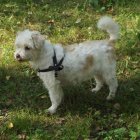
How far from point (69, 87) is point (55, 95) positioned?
59 cm

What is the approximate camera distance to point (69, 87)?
21.4 ft

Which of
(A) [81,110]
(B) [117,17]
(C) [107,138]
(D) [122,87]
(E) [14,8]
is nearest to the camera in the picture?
(C) [107,138]

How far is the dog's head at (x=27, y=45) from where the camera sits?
557cm

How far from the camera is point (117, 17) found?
28.5 feet

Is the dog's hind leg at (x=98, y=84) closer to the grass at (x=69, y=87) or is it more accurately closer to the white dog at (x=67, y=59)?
the grass at (x=69, y=87)

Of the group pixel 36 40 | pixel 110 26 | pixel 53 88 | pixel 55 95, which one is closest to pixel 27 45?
pixel 36 40

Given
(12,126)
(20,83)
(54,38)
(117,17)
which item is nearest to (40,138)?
(12,126)

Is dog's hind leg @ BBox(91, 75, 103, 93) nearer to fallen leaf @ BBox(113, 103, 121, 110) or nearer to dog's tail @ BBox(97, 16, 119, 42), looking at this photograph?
fallen leaf @ BBox(113, 103, 121, 110)

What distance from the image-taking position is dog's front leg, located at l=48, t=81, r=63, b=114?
19.4 ft

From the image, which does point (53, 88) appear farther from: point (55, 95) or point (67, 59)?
point (67, 59)

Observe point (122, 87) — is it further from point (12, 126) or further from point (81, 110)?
point (12, 126)

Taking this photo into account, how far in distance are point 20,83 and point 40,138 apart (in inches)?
68.7

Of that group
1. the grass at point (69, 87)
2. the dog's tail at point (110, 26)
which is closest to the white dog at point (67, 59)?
the dog's tail at point (110, 26)

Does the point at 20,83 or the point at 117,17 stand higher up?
the point at 117,17
